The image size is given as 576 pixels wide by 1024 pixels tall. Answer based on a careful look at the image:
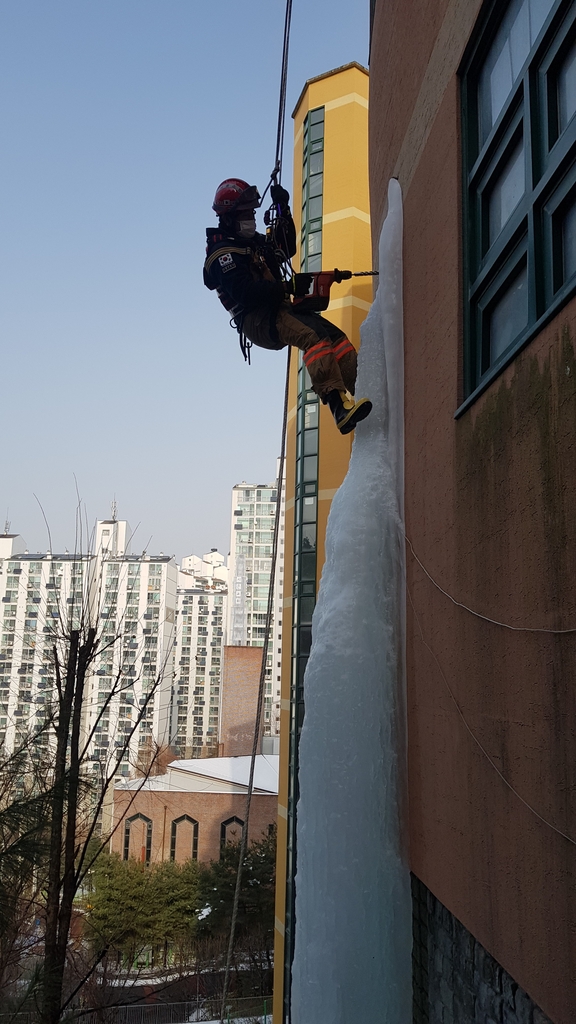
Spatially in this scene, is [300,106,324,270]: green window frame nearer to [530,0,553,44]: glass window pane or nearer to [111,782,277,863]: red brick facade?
[530,0,553,44]: glass window pane

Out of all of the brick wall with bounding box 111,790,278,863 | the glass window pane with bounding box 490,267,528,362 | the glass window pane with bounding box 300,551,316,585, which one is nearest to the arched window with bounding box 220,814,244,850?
the brick wall with bounding box 111,790,278,863

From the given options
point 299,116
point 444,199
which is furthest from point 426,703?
point 299,116

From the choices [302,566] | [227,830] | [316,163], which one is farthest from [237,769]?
[316,163]

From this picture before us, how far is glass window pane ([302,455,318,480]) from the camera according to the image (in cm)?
1259

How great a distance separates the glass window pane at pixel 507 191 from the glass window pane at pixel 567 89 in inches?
11.4

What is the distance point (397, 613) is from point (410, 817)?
3.63 feet

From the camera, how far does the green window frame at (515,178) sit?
2367 millimetres

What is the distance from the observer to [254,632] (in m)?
67.1

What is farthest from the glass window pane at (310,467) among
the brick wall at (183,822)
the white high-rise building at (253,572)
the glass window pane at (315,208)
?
the white high-rise building at (253,572)

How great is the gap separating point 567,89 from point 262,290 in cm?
302

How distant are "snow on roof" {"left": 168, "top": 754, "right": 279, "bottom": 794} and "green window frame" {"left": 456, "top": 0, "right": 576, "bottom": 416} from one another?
30.5 meters

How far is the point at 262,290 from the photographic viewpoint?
520cm

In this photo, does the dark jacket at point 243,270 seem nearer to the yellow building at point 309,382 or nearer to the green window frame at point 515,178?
the green window frame at point 515,178

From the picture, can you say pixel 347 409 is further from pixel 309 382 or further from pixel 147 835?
pixel 147 835
